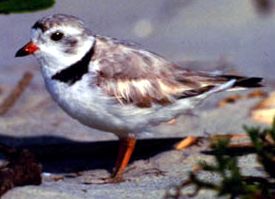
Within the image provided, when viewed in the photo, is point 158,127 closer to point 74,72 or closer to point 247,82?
point 247,82

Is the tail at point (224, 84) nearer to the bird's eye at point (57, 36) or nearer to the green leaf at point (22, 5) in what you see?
the bird's eye at point (57, 36)

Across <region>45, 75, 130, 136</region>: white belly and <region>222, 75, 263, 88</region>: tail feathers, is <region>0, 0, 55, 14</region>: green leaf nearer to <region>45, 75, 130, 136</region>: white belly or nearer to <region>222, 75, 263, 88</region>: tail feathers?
<region>45, 75, 130, 136</region>: white belly

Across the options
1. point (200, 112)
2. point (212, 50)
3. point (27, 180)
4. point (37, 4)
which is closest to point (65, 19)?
point (37, 4)

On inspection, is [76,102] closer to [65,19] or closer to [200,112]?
[65,19]

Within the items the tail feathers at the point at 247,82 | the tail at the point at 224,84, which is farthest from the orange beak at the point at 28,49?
the tail feathers at the point at 247,82

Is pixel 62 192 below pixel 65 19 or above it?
below

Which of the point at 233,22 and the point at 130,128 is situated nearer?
the point at 130,128
